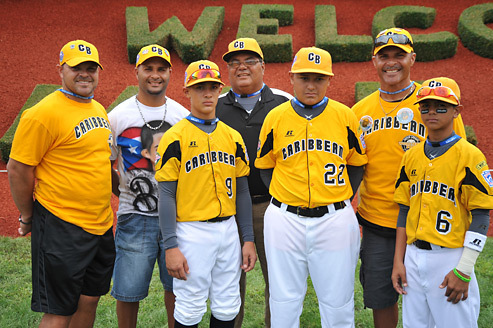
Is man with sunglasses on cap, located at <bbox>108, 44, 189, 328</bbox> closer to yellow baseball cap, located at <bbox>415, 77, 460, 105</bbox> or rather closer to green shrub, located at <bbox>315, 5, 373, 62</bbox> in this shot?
yellow baseball cap, located at <bbox>415, 77, 460, 105</bbox>

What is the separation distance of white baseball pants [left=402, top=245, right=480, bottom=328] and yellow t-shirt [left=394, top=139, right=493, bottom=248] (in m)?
0.10

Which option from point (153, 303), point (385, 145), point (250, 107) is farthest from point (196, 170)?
point (153, 303)

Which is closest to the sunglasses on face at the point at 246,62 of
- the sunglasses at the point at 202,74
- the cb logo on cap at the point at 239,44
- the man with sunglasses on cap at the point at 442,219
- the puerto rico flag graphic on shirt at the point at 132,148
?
the cb logo on cap at the point at 239,44

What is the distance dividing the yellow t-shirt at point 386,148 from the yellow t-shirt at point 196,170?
108cm

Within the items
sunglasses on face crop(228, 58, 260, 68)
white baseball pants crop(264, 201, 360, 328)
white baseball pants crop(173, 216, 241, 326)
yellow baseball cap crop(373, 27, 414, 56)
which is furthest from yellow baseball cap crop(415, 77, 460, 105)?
white baseball pants crop(173, 216, 241, 326)

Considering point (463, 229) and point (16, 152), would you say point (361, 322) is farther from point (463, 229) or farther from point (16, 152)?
point (16, 152)

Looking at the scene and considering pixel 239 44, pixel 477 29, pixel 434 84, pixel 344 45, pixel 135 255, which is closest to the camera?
pixel 434 84

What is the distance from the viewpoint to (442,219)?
3.27 meters

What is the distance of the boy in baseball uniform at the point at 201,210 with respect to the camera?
3463 millimetres

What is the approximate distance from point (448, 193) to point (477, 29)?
10.0 metres

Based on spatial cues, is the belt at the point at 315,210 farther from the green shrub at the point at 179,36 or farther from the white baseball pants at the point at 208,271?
the green shrub at the point at 179,36

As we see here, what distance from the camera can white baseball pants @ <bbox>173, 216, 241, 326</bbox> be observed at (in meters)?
3.46

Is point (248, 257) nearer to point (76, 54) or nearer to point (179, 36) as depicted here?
point (76, 54)

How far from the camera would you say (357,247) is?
3.54 meters
